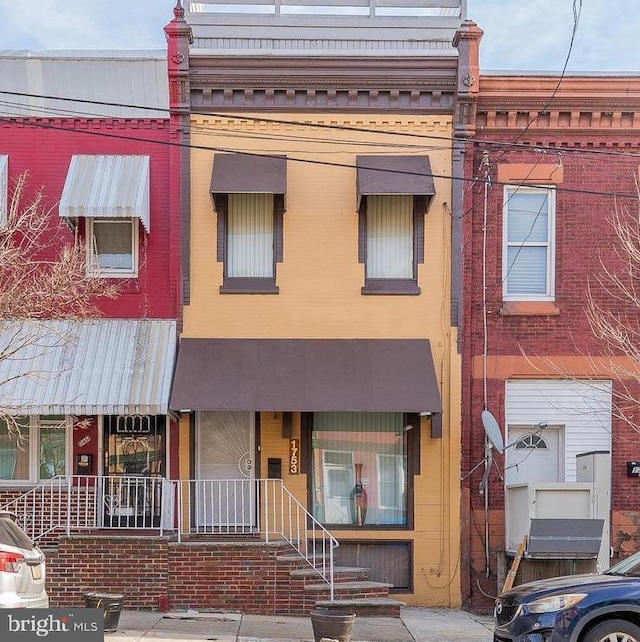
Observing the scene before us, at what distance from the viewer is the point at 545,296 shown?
17281mm

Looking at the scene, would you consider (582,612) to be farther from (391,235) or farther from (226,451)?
(391,235)

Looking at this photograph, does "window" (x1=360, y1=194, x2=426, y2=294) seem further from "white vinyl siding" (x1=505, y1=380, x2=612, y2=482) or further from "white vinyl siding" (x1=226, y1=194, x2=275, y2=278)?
"white vinyl siding" (x1=505, y1=380, x2=612, y2=482)

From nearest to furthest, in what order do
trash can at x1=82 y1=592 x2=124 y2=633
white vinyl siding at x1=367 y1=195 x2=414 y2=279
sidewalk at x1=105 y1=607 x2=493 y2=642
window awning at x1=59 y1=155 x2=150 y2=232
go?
trash can at x1=82 y1=592 x2=124 y2=633
sidewalk at x1=105 y1=607 x2=493 y2=642
window awning at x1=59 y1=155 x2=150 y2=232
white vinyl siding at x1=367 y1=195 x2=414 y2=279

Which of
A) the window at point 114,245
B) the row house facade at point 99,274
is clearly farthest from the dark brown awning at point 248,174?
the window at point 114,245

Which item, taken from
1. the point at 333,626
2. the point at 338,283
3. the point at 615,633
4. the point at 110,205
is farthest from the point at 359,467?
the point at 615,633

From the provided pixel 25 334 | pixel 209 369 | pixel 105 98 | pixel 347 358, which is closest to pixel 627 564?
pixel 347 358

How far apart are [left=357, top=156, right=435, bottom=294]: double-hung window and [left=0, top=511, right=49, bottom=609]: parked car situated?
7.56 meters

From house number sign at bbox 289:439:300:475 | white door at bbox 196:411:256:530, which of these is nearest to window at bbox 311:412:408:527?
house number sign at bbox 289:439:300:475

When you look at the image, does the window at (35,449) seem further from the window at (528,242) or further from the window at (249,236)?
the window at (528,242)

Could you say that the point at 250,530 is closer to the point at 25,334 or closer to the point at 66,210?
the point at 25,334

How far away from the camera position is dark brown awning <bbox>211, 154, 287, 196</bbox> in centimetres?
1644

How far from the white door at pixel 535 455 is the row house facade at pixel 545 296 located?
0.02 metres

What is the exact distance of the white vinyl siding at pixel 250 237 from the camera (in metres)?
17.2

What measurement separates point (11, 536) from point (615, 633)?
5.90 meters
